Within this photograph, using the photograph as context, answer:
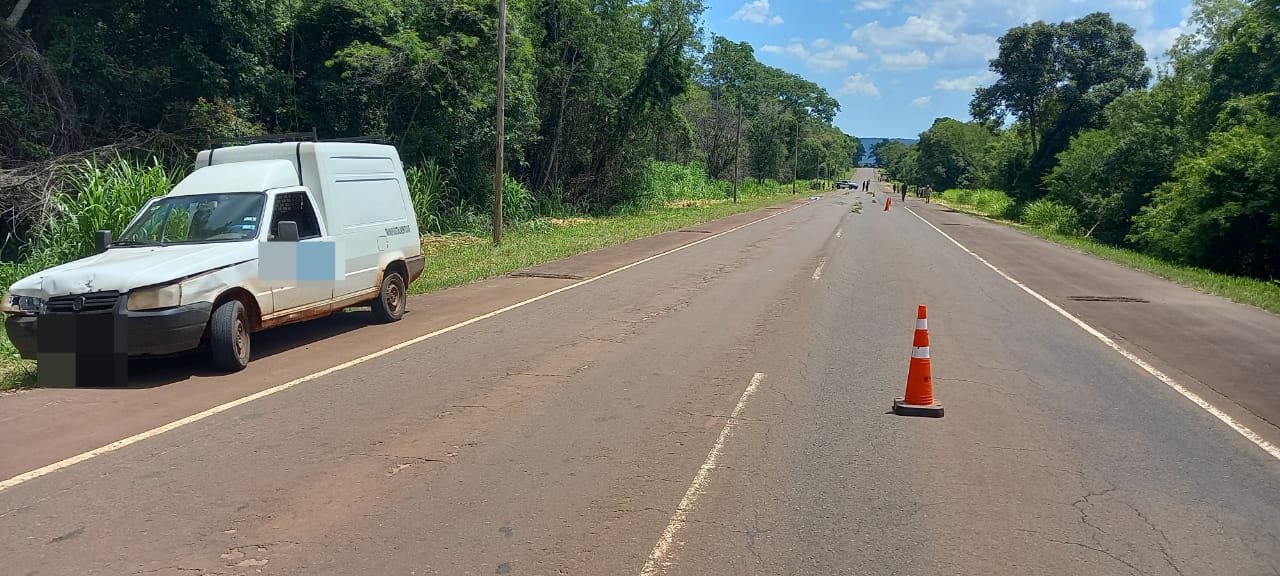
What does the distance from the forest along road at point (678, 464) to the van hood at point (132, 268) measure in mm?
952

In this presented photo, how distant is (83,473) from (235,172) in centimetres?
506

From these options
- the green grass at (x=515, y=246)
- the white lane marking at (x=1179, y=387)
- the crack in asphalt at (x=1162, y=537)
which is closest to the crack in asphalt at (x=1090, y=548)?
the crack in asphalt at (x=1162, y=537)

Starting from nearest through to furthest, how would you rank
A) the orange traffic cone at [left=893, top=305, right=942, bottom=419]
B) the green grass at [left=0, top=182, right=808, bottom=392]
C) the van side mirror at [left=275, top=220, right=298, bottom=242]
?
the orange traffic cone at [left=893, top=305, right=942, bottom=419] < the van side mirror at [left=275, top=220, right=298, bottom=242] < the green grass at [left=0, top=182, right=808, bottom=392]

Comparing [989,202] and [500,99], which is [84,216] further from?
[989,202]

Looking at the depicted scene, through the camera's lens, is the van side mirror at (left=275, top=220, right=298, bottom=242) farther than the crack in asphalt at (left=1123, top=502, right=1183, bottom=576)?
Yes

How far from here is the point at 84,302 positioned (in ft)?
24.6

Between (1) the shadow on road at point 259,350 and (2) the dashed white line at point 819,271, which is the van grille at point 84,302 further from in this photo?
(2) the dashed white line at point 819,271

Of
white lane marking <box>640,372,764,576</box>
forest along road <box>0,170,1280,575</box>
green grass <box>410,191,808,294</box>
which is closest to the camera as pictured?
white lane marking <box>640,372,764,576</box>

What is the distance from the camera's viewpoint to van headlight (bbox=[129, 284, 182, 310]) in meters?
7.54

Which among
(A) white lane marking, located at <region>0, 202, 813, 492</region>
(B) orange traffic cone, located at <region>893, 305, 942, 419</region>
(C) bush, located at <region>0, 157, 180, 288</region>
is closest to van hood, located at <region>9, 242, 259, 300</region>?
(A) white lane marking, located at <region>0, 202, 813, 492</region>

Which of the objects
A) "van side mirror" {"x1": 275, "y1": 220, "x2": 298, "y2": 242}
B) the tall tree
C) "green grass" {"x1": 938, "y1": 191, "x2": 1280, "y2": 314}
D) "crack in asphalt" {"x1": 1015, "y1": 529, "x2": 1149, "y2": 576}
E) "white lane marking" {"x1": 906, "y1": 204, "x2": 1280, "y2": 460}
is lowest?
"crack in asphalt" {"x1": 1015, "y1": 529, "x2": 1149, "y2": 576}

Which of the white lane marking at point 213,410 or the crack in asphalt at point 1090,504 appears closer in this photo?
the crack in asphalt at point 1090,504

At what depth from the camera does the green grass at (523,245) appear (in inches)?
668

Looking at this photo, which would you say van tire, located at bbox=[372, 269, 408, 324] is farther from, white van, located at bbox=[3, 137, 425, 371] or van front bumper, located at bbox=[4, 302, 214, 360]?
van front bumper, located at bbox=[4, 302, 214, 360]
